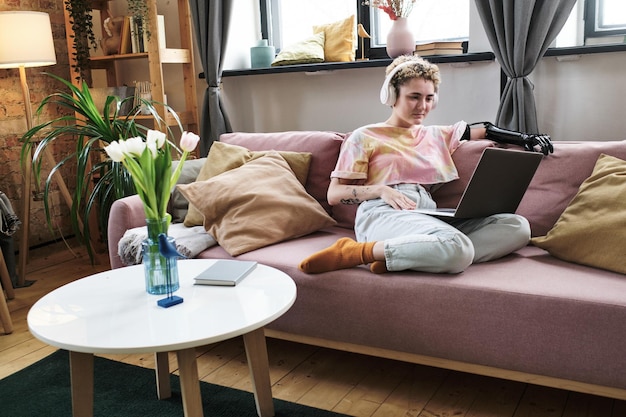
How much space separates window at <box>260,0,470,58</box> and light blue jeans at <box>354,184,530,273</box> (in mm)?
1409

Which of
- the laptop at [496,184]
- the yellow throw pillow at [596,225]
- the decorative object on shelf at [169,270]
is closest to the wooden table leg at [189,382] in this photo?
the decorative object on shelf at [169,270]

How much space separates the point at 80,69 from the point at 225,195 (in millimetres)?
2031

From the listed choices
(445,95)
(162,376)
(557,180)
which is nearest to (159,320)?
(162,376)

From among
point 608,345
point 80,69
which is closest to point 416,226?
point 608,345

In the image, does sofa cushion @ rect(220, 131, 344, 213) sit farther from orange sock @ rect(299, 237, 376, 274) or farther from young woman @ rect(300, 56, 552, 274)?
orange sock @ rect(299, 237, 376, 274)

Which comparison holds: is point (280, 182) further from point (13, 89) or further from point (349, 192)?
point (13, 89)

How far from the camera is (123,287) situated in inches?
69.4

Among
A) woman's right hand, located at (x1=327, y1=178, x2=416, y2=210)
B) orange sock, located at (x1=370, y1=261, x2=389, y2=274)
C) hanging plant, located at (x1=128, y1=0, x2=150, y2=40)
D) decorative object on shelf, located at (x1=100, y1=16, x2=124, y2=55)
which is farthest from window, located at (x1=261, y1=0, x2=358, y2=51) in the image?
orange sock, located at (x1=370, y1=261, x2=389, y2=274)

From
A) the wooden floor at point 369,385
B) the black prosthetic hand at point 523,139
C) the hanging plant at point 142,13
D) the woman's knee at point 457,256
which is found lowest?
the wooden floor at point 369,385

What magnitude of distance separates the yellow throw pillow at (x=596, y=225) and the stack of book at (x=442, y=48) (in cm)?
118

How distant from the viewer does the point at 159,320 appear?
150 cm

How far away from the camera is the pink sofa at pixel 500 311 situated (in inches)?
67.1

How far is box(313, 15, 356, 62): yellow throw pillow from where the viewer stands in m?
3.54

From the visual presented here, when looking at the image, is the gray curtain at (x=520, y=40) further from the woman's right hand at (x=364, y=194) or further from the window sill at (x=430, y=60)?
the woman's right hand at (x=364, y=194)
